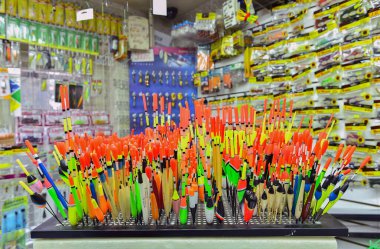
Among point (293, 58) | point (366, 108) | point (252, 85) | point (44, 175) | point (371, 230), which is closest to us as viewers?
point (44, 175)

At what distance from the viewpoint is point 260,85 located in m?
2.30

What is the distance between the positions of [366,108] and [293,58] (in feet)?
2.09

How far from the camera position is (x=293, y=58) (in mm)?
2078

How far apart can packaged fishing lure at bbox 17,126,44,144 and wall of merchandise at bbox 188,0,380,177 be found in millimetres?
1441

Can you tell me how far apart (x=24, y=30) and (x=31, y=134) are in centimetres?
78

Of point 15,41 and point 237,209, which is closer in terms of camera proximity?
point 237,209

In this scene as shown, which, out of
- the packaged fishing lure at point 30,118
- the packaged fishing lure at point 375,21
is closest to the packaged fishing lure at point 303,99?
the packaged fishing lure at point 375,21

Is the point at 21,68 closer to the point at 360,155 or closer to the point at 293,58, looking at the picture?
the point at 293,58

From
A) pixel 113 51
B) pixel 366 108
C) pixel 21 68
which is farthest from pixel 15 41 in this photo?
pixel 366 108

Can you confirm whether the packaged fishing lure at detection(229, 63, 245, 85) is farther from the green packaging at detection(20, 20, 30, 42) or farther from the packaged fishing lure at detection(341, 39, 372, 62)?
the green packaging at detection(20, 20, 30, 42)

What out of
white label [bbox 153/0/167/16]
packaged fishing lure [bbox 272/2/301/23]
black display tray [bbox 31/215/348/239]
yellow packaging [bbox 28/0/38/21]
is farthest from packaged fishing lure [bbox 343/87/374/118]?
yellow packaging [bbox 28/0/38/21]

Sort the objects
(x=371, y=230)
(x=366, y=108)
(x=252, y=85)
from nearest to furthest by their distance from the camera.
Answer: (x=371, y=230), (x=366, y=108), (x=252, y=85)

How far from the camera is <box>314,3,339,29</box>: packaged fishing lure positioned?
1.80 meters

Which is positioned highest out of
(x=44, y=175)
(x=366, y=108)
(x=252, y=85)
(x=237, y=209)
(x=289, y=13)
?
(x=289, y=13)
